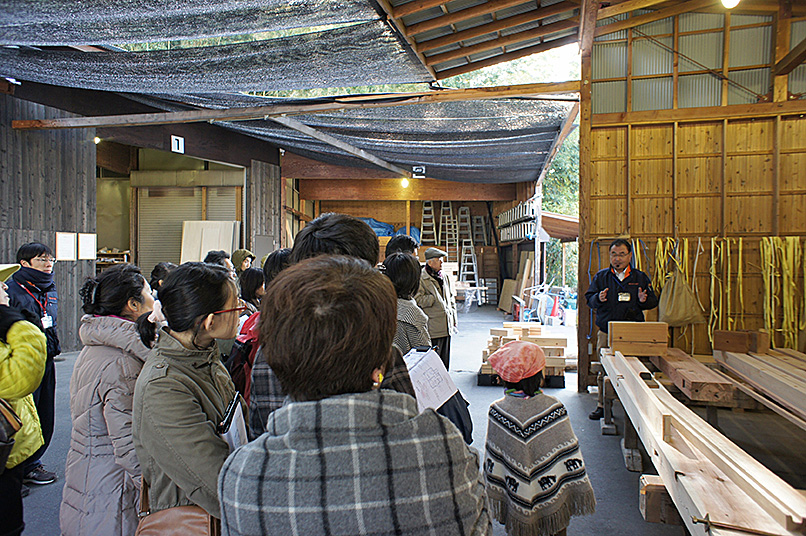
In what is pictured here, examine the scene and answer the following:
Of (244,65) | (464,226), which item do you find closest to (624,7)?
(244,65)

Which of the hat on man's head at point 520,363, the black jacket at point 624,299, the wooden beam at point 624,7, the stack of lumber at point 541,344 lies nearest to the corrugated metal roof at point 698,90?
the wooden beam at point 624,7

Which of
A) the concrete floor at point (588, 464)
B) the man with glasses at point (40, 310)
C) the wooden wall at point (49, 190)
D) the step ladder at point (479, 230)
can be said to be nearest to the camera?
the concrete floor at point (588, 464)

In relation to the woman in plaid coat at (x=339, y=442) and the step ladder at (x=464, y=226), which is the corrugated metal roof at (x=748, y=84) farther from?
the step ladder at (x=464, y=226)

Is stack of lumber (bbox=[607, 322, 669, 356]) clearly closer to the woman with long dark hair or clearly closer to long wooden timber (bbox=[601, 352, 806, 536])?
long wooden timber (bbox=[601, 352, 806, 536])

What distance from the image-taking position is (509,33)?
19.6ft

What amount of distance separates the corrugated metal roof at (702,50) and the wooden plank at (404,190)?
7.86m

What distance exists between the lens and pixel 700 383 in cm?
347

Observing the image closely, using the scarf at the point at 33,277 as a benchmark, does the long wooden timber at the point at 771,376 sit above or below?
below

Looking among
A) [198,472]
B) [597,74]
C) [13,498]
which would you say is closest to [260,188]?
[597,74]

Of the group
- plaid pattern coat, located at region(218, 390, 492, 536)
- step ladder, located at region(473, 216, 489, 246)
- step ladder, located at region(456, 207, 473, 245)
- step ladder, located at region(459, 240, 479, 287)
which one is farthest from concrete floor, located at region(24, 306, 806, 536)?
step ladder, located at region(473, 216, 489, 246)

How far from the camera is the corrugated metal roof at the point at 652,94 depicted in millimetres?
5723

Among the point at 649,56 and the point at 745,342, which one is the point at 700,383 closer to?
the point at 745,342

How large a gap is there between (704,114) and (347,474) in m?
6.16

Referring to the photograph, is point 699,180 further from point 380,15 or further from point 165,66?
point 165,66
